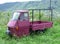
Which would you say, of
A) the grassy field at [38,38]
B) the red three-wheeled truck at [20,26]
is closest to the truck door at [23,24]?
the red three-wheeled truck at [20,26]

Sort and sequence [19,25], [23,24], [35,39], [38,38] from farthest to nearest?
[23,24] → [19,25] → [38,38] → [35,39]

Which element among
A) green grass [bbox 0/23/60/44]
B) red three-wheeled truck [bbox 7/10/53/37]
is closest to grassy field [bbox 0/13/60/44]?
green grass [bbox 0/23/60/44]

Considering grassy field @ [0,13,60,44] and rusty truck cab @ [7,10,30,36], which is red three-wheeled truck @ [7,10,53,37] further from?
grassy field @ [0,13,60,44]

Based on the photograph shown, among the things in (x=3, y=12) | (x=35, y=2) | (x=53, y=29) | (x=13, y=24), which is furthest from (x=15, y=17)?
(x=35, y=2)

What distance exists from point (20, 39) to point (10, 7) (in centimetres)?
716

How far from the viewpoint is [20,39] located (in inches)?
362

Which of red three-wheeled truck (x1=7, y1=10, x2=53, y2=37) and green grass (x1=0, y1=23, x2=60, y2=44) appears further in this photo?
red three-wheeled truck (x1=7, y1=10, x2=53, y2=37)

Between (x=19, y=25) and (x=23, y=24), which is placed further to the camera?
(x=23, y=24)

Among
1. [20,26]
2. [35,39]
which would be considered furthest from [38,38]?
[20,26]

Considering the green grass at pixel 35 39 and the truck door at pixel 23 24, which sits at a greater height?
the truck door at pixel 23 24

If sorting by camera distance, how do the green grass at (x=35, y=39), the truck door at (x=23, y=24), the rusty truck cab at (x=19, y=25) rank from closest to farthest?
the green grass at (x=35, y=39) → the rusty truck cab at (x=19, y=25) → the truck door at (x=23, y=24)

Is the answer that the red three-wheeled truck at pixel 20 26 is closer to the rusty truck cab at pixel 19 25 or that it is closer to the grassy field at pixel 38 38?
the rusty truck cab at pixel 19 25

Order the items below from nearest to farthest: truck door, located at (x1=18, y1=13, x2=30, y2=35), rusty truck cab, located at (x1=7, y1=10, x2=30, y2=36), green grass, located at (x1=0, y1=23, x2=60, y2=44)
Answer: green grass, located at (x1=0, y1=23, x2=60, y2=44) < rusty truck cab, located at (x1=7, y1=10, x2=30, y2=36) < truck door, located at (x1=18, y1=13, x2=30, y2=35)

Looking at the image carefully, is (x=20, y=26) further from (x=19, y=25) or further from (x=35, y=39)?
(x=35, y=39)
